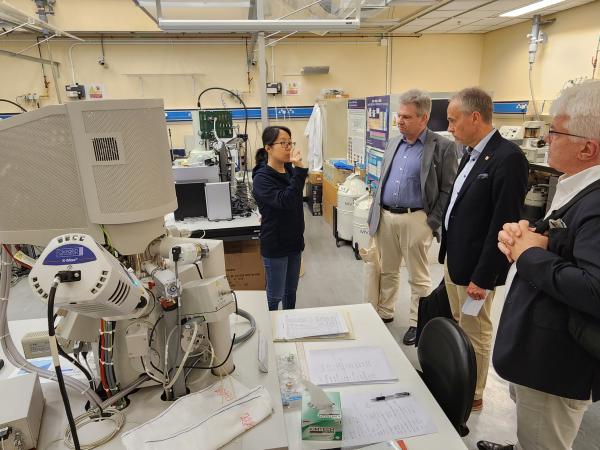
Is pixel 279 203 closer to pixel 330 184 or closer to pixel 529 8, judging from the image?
pixel 330 184

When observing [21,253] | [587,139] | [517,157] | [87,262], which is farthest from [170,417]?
[517,157]

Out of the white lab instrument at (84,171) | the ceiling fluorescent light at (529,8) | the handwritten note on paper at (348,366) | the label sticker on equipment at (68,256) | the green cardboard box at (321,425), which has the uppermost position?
the ceiling fluorescent light at (529,8)

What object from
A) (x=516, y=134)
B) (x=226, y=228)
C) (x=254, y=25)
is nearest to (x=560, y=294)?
(x=254, y=25)

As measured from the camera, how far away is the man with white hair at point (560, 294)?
103 centimetres

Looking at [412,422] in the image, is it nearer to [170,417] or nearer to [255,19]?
[170,417]

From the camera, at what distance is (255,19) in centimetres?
216

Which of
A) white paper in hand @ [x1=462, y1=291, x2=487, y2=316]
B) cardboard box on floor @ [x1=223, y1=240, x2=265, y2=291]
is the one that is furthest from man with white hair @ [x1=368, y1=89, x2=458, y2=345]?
cardboard box on floor @ [x1=223, y1=240, x2=265, y2=291]

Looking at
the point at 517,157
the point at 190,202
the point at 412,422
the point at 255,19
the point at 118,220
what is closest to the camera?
the point at 118,220

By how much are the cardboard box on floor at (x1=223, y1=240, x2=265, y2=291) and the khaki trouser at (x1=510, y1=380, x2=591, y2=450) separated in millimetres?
2251

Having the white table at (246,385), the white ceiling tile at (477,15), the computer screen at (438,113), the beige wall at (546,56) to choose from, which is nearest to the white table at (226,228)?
the white table at (246,385)

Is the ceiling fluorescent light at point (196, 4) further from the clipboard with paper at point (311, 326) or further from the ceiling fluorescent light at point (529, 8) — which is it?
the ceiling fluorescent light at point (529, 8)

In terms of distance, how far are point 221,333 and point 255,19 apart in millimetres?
1806

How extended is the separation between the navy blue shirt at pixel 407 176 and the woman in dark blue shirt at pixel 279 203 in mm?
688

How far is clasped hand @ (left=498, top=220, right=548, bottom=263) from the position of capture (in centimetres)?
116
